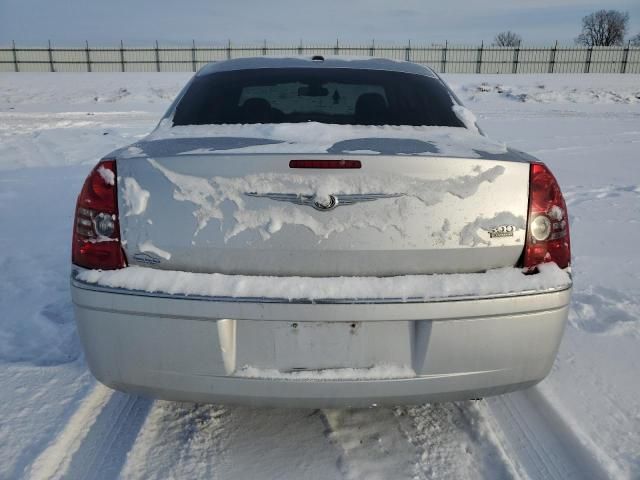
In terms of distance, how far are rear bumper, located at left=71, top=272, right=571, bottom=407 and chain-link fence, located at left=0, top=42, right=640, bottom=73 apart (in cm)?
3184

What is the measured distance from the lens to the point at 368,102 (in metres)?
2.79

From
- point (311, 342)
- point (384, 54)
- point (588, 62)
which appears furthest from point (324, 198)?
point (588, 62)

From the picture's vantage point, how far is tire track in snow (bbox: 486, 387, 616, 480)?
2.02 meters

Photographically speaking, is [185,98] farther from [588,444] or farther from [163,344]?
[588,444]

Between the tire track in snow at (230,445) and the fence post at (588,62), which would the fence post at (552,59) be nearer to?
the fence post at (588,62)

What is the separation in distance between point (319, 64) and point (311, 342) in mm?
1890

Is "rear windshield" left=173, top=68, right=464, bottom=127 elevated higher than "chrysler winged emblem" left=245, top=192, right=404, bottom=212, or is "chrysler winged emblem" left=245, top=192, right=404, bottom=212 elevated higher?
"rear windshield" left=173, top=68, right=464, bottom=127

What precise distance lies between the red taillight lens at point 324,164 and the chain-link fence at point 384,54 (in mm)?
31697

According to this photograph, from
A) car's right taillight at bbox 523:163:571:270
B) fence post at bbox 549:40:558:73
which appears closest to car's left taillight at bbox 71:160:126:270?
car's right taillight at bbox 523:163:571:270

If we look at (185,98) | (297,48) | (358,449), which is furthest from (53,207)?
(297,48)

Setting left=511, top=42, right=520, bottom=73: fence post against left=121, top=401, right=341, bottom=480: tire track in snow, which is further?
left=511, top=42, right=520, bottom=73: fence post

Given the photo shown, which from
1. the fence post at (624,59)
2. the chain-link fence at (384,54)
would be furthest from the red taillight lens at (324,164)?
the fence post at (624,59)

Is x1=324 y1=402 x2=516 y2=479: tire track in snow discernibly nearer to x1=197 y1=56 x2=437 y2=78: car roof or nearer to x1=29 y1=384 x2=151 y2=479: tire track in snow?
x1=29 y1=384 x2=151 y2=479: tire track in snow

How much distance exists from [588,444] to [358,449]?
0.91 m
